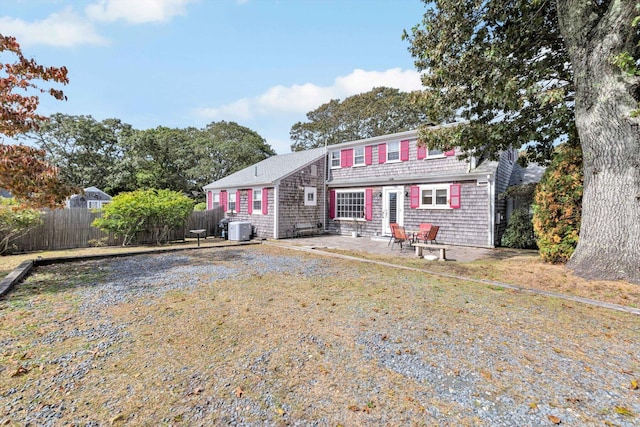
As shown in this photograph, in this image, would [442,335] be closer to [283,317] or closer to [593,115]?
[283,317]

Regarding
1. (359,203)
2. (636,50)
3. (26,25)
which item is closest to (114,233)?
(26,25)

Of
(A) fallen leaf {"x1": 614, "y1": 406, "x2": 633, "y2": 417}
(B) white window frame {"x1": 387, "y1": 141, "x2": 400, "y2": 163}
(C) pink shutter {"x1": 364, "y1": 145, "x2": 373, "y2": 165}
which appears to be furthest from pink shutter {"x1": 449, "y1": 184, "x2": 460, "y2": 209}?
(A) fallen leaf {"x1": 614, "y1": 406, "x2": 633, "y2": 417}

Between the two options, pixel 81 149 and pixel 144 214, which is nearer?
pixel 144 214

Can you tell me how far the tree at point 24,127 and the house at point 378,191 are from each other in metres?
8.54

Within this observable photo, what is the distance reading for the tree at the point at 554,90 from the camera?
6.00m

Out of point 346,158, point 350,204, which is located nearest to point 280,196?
point 350,204

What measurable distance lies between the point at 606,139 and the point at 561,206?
6.63 feet

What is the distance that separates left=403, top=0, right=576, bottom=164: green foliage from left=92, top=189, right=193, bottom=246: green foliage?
35.0 ft

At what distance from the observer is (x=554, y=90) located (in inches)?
274

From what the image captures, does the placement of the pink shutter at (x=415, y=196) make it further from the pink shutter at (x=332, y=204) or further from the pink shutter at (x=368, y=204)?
the pink shutter at (x=332, y=204)

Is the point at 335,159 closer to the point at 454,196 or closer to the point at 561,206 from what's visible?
the point at 454,196

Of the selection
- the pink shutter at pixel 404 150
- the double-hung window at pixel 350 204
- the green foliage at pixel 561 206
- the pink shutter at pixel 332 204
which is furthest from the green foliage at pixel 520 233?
the pink shutter at pixel 332 204

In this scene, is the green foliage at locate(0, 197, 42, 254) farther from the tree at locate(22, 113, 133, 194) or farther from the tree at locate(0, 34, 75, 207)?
the tree at locate(22, 113, 133, 194)

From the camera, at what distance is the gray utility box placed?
1430cm
